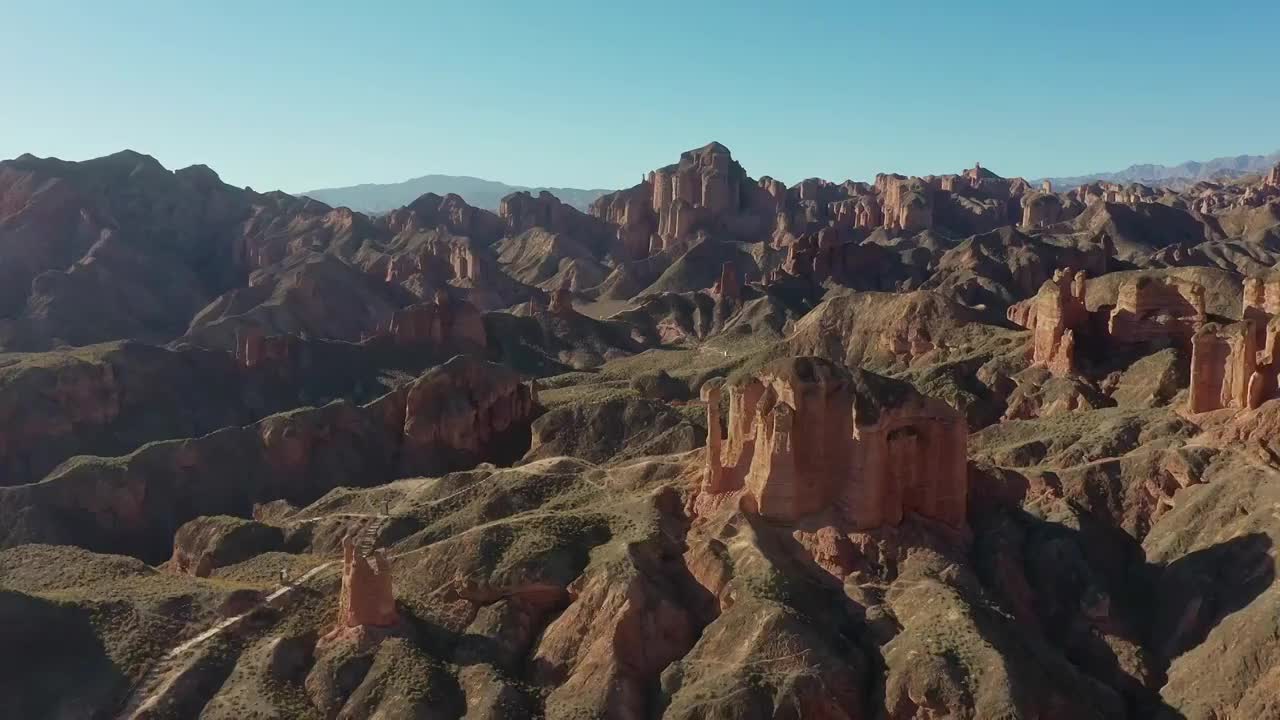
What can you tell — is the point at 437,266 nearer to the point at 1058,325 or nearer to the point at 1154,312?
the point at 1058,325

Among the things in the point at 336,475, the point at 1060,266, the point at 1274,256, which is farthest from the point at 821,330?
the point at 1274,256

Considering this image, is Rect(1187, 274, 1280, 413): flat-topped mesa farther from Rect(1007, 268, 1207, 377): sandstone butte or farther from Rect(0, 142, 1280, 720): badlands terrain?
Rect(1007, 268, 1207, 377): sandstone butte

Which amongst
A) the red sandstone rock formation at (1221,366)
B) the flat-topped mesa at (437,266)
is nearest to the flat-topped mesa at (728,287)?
the flat-topped mesa at (437,266)

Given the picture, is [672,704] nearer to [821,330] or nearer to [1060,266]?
Result: [821,330]

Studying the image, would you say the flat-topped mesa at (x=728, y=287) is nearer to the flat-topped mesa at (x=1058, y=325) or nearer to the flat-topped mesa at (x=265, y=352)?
the flat-topped mesa at (x=265, y=352)

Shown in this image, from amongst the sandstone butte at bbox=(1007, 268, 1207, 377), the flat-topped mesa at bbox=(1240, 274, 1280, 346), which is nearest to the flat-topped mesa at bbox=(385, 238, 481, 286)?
the sandstone butte at bbox=(1007, 268, 1207, 377)

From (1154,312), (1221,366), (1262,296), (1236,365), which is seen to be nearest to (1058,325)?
(1154,312)

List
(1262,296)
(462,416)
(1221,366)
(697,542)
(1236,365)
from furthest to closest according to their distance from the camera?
(462,416)
(1262,296)
(1221,366)
(1236,365)
(697,542)
